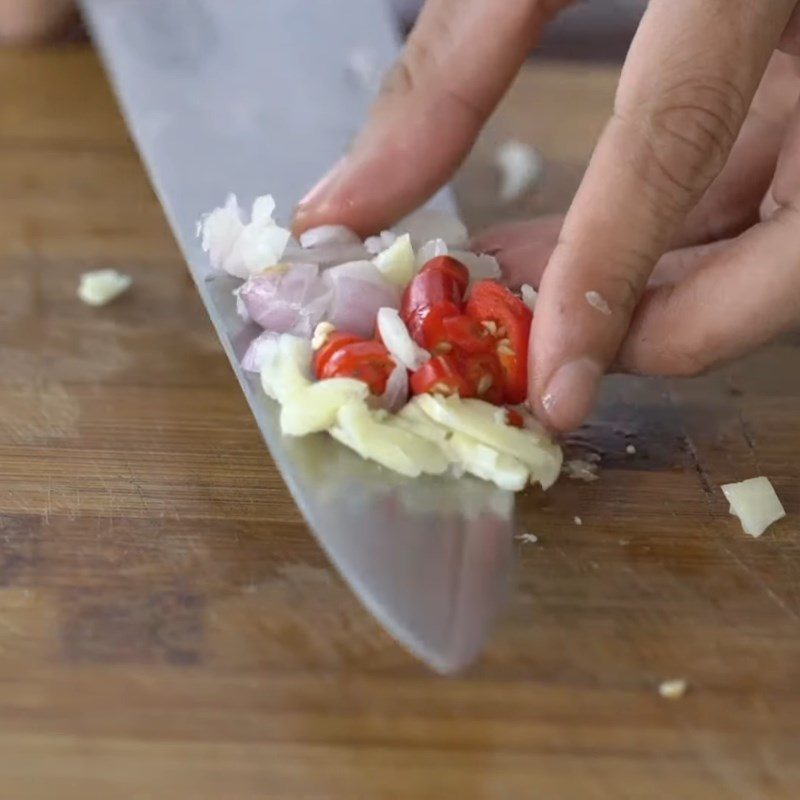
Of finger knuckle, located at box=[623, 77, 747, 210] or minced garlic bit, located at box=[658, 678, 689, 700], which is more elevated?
finger knuckle, located at box=[623, 77, 747, 210]

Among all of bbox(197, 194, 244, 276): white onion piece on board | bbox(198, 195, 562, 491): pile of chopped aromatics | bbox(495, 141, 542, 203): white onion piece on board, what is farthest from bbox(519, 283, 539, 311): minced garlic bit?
bbox(495, 141, 542, 203): white onion piece on board

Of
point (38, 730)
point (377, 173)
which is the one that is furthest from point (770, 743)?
point (377, 173)

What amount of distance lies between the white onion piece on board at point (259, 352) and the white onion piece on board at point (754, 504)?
13.5 inches

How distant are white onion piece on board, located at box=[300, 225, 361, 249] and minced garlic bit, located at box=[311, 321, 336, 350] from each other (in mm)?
130

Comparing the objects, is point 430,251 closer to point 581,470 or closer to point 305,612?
point 581,470

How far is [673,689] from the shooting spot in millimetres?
721

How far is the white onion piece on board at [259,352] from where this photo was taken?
2.85 feet

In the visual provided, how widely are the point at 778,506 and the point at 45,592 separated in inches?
20.0

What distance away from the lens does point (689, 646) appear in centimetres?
76

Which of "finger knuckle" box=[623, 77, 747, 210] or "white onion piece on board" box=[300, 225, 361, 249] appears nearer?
"finger knuckle" box=[623, 77, 747, 210]

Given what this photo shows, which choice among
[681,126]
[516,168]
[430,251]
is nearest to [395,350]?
[430,251]

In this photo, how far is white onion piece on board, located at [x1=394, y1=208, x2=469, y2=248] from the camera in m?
1.01

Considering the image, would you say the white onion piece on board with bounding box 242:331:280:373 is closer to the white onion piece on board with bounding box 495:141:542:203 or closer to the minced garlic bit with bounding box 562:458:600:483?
the minced garlic bit with bounding box 562:458:600:483

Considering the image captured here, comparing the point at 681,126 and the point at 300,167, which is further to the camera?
the point at 300,167
